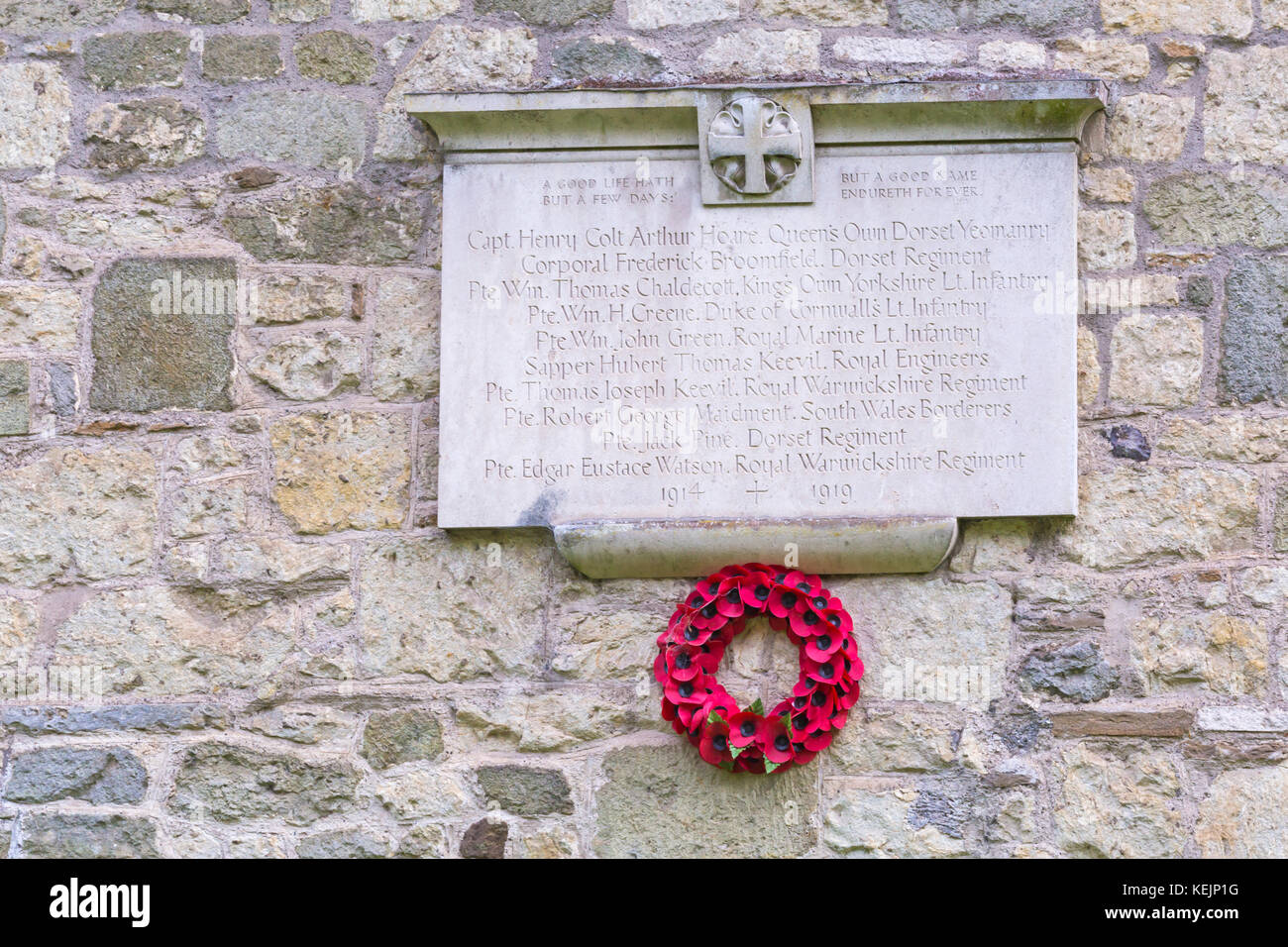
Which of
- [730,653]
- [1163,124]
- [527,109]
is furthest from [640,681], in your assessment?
[1163,124]

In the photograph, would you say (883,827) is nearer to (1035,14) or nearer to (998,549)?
(998,549)

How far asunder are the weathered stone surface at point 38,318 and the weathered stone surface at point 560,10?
1.39 m

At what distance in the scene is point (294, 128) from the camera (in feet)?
12.3

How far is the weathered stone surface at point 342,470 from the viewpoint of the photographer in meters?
3.60

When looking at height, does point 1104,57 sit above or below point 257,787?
above

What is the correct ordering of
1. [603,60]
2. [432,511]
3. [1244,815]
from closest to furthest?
[1244,815] < [432,511] < [603,60]

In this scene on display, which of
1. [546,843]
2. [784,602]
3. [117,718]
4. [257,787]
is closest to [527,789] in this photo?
[546,843]

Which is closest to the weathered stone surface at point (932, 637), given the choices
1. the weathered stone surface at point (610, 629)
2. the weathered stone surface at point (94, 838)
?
the weathered stone surface at point (610, 629)

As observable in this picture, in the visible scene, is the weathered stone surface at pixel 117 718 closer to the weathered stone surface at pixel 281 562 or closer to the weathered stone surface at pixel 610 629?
the weathered stone surface at pixel 281 562

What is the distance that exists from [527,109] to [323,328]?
0.76 meters

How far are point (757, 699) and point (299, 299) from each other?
5.08 feet

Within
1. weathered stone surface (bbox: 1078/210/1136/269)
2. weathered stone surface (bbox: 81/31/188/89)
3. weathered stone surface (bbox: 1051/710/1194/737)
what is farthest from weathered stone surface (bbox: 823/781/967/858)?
weathered stone surface (bbox: 81/31/188/89)

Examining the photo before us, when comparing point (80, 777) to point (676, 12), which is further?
point (676, 12)

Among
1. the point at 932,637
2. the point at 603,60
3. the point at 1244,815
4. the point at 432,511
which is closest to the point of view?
the point at 1244,815
